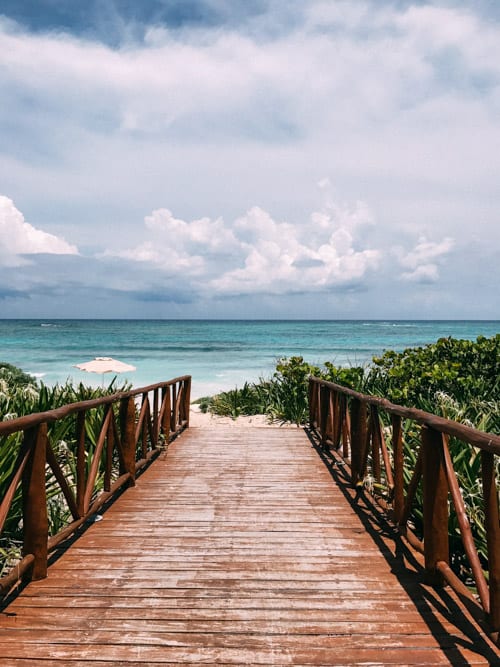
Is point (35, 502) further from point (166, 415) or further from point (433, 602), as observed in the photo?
point (166, 415)

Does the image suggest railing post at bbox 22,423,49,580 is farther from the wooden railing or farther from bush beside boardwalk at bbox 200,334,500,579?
bush beside boardwalk at bbox 200,334,500,579

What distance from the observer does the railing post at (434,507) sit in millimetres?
3016

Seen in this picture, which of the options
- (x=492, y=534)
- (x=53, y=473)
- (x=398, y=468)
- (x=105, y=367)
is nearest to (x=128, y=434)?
(x=53, y=473)

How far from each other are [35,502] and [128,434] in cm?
228

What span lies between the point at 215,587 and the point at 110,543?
112cm

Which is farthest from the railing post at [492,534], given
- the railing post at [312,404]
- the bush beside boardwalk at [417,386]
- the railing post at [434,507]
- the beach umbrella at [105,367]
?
the beach umbrella at [105,367]

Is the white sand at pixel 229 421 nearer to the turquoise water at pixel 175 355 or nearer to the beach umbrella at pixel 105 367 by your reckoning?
the beach umbrella at pixel 105 367

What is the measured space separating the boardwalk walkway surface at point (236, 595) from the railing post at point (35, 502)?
166 mm

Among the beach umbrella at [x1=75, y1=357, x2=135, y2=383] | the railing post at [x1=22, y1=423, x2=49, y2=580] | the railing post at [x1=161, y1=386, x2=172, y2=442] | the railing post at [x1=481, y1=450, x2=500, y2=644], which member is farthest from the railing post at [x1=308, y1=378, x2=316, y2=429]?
the railing post at [x1=481, y1=450, x2=500, y2=644]

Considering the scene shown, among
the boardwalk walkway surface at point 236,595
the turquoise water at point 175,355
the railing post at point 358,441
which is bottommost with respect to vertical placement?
the turquoise water at point 175,355

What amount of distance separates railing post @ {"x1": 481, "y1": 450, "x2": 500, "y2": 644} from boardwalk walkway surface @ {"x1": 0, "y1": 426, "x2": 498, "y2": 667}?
0.78 ft

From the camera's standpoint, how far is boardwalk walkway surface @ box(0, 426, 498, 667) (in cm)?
238

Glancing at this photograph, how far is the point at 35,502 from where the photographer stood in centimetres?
307

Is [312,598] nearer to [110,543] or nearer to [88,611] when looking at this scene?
[88,611]
